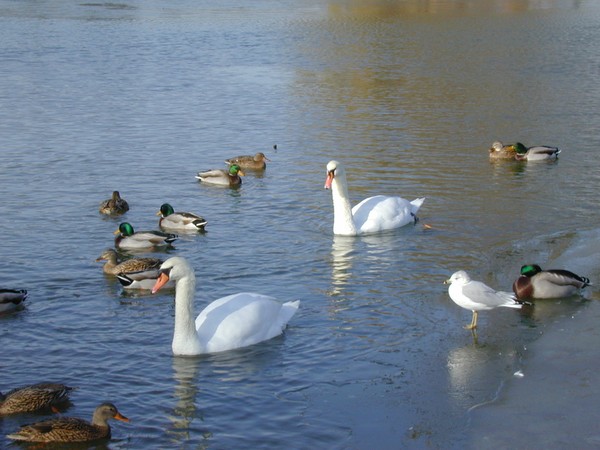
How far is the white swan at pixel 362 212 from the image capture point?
1390 cm

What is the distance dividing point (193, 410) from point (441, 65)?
24.2 metres

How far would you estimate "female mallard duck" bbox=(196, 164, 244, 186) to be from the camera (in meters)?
16.8

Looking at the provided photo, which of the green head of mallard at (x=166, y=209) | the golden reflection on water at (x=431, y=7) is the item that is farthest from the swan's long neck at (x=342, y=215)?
the golden reflection on water at (x=431, y=7)

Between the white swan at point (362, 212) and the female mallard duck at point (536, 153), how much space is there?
4.96 m

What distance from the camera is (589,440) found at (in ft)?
24.9

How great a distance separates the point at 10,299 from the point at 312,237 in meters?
4.59

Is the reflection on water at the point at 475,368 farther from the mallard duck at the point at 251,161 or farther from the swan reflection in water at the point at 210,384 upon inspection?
the mallard duck at the point at 251,161

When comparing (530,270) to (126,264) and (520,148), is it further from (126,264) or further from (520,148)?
(520,148)

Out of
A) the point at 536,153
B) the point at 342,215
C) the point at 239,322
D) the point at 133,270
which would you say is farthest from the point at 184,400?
the point at 536,153

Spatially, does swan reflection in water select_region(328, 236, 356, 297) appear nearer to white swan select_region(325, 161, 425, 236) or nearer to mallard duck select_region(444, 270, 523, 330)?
white swan select_region(325, 161, 425, 236)

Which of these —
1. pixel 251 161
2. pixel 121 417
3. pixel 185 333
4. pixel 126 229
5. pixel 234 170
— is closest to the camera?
pixel 121 417

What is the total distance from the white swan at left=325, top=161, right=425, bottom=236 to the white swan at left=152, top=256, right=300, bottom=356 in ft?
12.3

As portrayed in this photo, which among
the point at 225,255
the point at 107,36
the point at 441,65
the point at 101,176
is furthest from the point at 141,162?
the point at 107,36

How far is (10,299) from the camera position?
10.7 m
